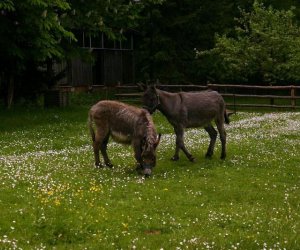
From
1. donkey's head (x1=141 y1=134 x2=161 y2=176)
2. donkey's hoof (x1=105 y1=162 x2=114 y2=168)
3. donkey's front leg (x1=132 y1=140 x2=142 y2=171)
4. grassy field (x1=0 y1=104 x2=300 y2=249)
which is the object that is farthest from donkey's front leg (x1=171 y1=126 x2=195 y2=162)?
donkey's head (x1=141 y1=134 x2=161 y2=176)

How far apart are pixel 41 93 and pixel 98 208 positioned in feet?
74.9

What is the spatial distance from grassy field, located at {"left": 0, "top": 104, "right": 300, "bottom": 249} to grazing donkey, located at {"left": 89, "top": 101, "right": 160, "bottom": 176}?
0.52 metres

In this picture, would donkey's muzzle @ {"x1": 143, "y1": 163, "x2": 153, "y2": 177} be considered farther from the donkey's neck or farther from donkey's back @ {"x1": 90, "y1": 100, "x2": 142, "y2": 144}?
the donkey's neck

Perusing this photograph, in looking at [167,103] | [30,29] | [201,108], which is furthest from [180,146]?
[30,29]

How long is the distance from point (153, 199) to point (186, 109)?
548 centimetres

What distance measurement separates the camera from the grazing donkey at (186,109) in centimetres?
1516

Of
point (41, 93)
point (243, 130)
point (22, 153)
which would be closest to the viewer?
point (22, 153)

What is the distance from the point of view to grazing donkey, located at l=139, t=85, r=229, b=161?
15156mm

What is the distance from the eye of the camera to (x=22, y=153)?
1712 centimetres

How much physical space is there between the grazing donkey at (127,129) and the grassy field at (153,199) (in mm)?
523

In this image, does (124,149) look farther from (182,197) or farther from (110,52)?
(110,52)

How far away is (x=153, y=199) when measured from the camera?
1075 cm

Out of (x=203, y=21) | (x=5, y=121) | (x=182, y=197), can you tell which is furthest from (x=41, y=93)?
(x=182, y=197)

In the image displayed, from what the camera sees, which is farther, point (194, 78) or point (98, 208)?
point (194, 78)
